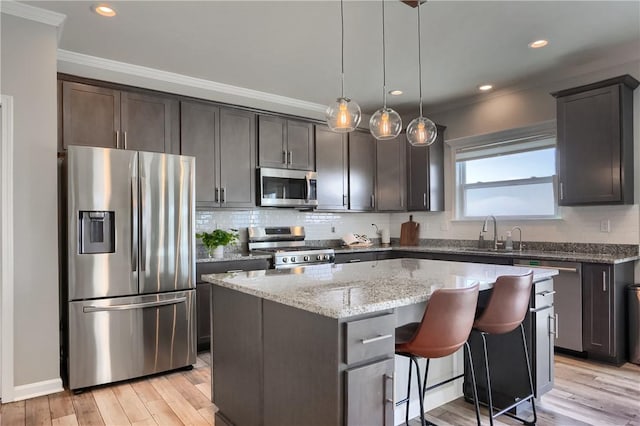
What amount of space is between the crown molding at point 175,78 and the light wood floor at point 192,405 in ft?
9.09

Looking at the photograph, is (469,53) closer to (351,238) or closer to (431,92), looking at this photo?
(431,92)

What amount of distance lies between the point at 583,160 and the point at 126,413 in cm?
419

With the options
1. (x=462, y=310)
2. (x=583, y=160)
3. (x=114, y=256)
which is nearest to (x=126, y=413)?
(x=114, y=256)

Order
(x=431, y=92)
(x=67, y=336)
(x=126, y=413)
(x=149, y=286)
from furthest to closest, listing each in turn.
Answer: (x=431, y=92) → (x=149, y=286) → (x=67, y=336) → (x=126, y=413)

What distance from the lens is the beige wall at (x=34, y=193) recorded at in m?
2.82

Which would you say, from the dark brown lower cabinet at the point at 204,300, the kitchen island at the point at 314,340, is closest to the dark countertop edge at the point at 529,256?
the dark brown lower cabinet at the point at 204,300

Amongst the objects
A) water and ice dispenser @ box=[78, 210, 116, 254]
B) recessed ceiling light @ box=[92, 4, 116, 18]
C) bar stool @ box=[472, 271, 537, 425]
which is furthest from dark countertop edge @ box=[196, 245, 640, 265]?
recessed ceiling light @ box=[92, 4, 116, 18]

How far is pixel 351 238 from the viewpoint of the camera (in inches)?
210

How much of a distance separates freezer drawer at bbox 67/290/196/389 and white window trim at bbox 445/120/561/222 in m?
3.42

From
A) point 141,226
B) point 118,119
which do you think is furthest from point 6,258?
point 118,119

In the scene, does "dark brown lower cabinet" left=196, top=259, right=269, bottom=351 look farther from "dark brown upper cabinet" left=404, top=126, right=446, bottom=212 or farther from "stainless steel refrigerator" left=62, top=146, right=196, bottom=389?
"dark brown upper cabinet" left=404, top=126, right=446, bottom=212

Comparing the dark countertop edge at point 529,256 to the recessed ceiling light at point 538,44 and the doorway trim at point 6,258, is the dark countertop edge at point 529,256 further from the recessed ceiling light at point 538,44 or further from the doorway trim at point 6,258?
the recessed ceiling light at point 538,44

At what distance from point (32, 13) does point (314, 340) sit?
305 centimetres

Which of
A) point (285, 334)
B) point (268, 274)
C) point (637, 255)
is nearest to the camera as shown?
point (285, 334)
